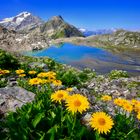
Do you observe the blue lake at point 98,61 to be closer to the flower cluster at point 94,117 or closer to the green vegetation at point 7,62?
the green vegetation at point 7,62

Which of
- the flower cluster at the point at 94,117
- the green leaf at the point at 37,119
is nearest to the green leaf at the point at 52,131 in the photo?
the green leaf at the point at 37,119

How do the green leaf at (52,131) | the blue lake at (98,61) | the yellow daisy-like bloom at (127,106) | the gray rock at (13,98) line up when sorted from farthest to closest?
1. the blue lake at (98,61)
2. the gray rock at (13,98)
3. the yellow daisy-like bloom at (127,106)
4. the green leaf at (52,131)

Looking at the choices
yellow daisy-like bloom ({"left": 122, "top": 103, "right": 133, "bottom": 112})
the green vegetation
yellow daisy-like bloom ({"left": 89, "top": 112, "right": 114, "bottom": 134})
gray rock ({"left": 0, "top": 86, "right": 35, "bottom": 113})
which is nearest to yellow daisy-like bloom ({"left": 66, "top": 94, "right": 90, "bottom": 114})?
yellow daisy-like bloom ({"left": 89, "top": 112, "right": 114, "bottom": 134})

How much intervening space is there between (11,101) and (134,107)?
3037mm

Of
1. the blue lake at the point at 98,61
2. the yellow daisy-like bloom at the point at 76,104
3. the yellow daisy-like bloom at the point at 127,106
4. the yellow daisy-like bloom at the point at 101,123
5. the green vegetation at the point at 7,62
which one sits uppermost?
the yellow daisy-like bloom at the point at 76,104

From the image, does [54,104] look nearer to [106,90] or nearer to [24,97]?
[24,97]

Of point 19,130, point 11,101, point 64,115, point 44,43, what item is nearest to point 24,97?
point 11,101

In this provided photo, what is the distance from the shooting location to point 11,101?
8508 mm

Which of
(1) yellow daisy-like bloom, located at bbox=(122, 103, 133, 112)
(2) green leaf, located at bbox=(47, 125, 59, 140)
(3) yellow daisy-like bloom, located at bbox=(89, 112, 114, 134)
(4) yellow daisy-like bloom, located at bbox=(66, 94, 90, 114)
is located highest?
(4) yellow daisy-like bloom, located at bbox=(66, 94, 90, 114)

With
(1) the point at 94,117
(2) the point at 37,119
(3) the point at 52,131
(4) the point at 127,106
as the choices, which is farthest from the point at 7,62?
(1) the point at 94,117

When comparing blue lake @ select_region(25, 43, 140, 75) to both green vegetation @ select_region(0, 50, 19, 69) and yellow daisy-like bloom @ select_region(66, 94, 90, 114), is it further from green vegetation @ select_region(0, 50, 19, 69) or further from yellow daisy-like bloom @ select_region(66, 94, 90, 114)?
yellow daisy-like bloom @ select_region(66, 94, 90, 114)

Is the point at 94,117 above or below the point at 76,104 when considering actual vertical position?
below

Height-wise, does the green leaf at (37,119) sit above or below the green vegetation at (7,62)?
above

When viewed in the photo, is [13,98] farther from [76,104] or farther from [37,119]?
[76,104]
